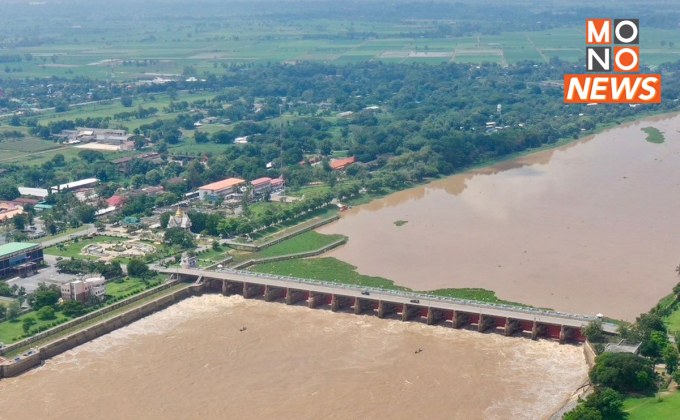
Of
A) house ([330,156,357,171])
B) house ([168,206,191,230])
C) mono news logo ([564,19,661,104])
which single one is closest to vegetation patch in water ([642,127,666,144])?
house ([330,156,357,171])

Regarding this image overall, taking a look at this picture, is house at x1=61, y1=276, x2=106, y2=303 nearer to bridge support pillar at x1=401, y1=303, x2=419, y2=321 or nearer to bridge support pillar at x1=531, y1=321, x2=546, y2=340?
bridge support pillar at x1=401, y1=303, x2=419, y2=321

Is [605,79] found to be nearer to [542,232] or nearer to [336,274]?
[542,232]

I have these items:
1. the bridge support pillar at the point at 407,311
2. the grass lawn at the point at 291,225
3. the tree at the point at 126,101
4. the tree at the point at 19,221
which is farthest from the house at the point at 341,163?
the tree at the point at 126,101

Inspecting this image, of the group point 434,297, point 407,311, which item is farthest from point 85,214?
point 434,297

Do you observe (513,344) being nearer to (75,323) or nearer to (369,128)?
(75,323)

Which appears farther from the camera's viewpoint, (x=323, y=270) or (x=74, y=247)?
(x=74, y=247)

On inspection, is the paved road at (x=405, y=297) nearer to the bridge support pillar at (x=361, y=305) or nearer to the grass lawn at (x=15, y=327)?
the bridge support pillar at (x=361, y=305)
